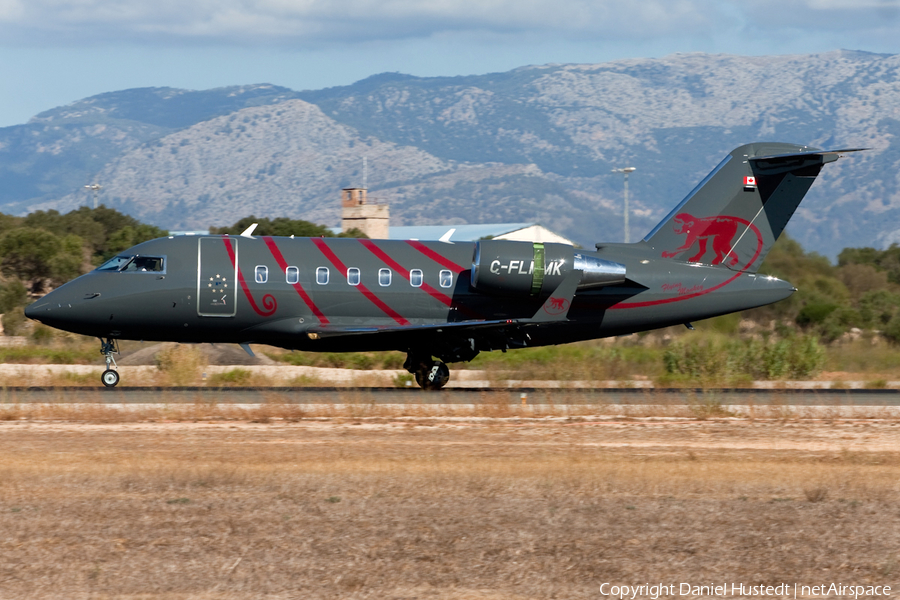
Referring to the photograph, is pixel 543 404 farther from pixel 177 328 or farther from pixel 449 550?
pixel 449 550

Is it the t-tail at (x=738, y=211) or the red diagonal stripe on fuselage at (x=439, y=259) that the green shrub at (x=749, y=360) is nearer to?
the t-tail at (x=738, y=211)

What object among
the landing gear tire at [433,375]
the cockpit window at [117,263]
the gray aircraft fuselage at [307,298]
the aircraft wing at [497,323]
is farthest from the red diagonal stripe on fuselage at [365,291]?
the cockpit window at [117,263]

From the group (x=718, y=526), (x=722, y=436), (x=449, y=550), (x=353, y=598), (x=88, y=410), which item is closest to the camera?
(x=353, y=598)

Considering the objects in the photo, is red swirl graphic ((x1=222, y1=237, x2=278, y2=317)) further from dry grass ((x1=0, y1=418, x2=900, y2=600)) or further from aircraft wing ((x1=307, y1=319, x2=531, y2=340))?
dry grass ((x1=0, y1=418, x2=900, y2=600))

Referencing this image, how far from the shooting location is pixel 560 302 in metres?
23.1

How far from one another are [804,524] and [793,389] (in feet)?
55.2

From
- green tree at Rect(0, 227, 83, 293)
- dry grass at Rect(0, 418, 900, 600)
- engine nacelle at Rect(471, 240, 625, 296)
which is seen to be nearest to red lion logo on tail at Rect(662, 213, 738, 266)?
engine nacelle at Rect(471, 240, 625, 296)

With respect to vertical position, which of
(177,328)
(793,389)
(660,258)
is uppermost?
(660,258)

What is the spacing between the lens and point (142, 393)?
22.8 m

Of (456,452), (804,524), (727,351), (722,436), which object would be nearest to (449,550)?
(804,524)

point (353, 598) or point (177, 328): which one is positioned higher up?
point (177, 328)

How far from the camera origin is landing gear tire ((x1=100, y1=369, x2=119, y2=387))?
76.4 ft

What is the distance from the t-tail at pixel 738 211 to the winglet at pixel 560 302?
3427 mm

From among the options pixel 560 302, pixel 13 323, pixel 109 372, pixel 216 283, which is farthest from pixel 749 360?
pixel 13 323
